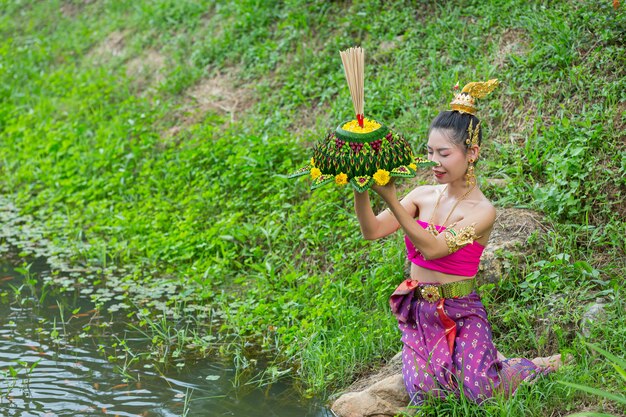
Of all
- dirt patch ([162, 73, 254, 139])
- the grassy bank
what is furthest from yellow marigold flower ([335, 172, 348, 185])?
dirt patch ([162, 73, 254, 139])

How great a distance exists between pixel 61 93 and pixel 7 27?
2.77 metres

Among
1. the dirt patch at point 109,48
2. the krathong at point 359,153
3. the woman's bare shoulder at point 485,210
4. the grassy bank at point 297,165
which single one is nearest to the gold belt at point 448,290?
the woman's bare shoulder at point 485,210

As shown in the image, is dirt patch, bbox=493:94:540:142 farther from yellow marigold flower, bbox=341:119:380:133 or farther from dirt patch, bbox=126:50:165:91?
dirt patch, bbox=126:50:165:91

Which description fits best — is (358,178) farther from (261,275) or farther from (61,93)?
(61,93)

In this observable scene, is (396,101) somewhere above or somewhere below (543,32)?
below

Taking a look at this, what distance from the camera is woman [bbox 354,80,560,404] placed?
3.79 metres

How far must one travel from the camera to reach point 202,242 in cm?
614

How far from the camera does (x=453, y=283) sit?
392 cm

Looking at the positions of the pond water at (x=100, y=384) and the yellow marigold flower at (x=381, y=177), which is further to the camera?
the pond water at (x=100, y=384)

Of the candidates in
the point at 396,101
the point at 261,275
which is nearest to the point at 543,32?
the point at 396,101

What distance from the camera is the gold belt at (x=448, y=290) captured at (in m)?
3.92

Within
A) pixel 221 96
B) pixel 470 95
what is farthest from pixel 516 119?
pixel 221 96

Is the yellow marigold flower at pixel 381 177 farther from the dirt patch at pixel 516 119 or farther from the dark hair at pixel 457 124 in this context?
the dirt patch at pixel 516 119

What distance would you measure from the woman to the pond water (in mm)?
708
